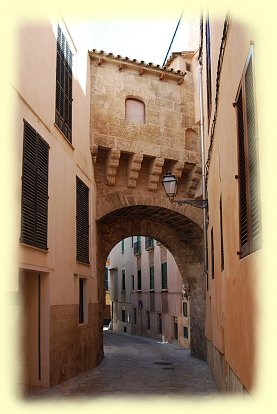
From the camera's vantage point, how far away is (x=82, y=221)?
1222 centimetres

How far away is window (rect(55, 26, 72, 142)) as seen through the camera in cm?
1039

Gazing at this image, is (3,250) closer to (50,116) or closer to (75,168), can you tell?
(50,116)

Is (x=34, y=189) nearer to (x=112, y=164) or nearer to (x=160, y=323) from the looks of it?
(x=112, y=164)

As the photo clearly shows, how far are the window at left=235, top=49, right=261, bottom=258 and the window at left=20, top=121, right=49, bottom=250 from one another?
3.59 metres

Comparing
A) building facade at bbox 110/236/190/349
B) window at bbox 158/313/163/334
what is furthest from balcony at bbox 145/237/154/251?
window at bbox 158/313/163/334

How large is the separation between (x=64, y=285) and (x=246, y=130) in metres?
6.30

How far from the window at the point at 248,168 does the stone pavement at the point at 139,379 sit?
4.97 meters

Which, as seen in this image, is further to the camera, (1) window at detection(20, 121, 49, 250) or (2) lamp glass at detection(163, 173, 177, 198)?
(2) lamp glass at detection(163, 173, 177, 198)

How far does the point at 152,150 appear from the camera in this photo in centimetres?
1440

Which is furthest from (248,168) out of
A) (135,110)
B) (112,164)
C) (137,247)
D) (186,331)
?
(137,247)

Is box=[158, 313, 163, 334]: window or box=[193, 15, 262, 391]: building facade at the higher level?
box=[193, 15, 262, 391]: building facade

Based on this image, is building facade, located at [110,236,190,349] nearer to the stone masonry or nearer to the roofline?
the stone masonry

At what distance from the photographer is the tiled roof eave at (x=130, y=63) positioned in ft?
46.5

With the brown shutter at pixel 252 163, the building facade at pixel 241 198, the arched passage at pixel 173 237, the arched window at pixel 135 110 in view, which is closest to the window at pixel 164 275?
the arched passage at pixel 173 237
